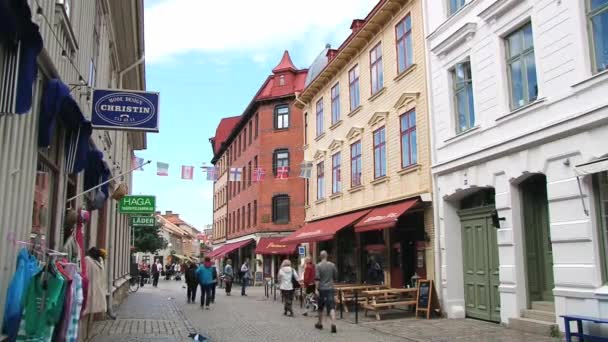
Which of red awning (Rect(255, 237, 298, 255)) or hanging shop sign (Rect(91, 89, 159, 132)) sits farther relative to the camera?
red awning (Rect(255, 237, 298, 255))

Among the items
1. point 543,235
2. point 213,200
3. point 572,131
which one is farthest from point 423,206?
point 213,200

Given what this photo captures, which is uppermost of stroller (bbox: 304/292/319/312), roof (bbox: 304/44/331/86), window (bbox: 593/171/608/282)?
roof (bbox: 304/44/331/86)

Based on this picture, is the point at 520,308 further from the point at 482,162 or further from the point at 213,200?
the point at 213,200

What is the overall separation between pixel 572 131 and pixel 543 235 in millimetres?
2476

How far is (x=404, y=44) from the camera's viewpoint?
17.7 metres

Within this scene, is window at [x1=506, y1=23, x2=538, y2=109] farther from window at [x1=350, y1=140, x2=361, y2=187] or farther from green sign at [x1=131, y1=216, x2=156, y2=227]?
green sign at [x1=131, y1=216, x2=156, y2=227]

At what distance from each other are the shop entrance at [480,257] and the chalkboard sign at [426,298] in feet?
2.62

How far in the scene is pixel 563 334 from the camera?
34.2ft

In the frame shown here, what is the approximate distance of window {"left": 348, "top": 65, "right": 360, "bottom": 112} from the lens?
70.3 ft

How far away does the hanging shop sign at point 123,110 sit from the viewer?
28.1 ft

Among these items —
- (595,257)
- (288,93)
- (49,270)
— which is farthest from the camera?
(288,93)

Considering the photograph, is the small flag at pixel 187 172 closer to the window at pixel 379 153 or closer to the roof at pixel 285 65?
the window at pixel 379 153

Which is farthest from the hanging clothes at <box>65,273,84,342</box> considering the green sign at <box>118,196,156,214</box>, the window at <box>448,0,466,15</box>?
the green sign at <box>118,196,156,214</box>

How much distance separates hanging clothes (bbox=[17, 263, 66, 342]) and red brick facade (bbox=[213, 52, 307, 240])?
1276 inches
